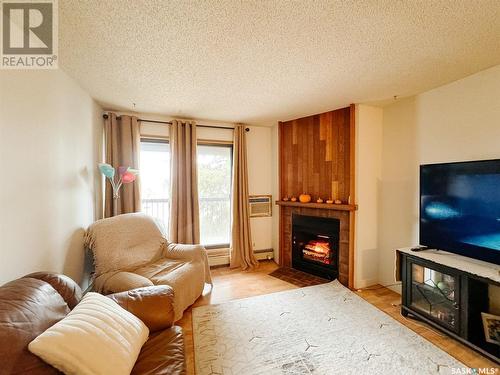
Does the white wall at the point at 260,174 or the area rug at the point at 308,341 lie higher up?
the white wall at the point at 260,174

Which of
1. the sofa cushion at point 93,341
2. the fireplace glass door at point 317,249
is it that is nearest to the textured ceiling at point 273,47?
the sofa cushion at point 93,341

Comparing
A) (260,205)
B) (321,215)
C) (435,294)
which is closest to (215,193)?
(260,205)

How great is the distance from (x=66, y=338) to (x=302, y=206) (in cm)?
290

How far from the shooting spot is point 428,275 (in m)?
2.14

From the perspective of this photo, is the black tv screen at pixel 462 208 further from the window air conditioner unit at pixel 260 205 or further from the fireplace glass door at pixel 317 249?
the window air conditioner unit at pixel 260 205

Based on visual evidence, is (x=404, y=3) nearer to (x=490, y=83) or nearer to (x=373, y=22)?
(x=373, y=22)

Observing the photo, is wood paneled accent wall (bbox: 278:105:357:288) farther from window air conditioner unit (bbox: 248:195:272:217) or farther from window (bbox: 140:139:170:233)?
window (bbox: 140:139:170:233)

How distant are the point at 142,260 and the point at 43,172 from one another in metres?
1.23

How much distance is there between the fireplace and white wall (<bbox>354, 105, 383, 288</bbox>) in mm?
288

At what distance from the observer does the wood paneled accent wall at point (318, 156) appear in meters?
2.97

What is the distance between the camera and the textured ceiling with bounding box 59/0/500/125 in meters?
1.29

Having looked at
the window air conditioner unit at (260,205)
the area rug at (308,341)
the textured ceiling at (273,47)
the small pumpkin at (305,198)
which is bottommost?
the area rug at (308,341)

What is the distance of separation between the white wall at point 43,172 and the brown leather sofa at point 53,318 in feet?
1.24

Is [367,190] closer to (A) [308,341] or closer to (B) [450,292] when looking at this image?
(B) [450,292]
